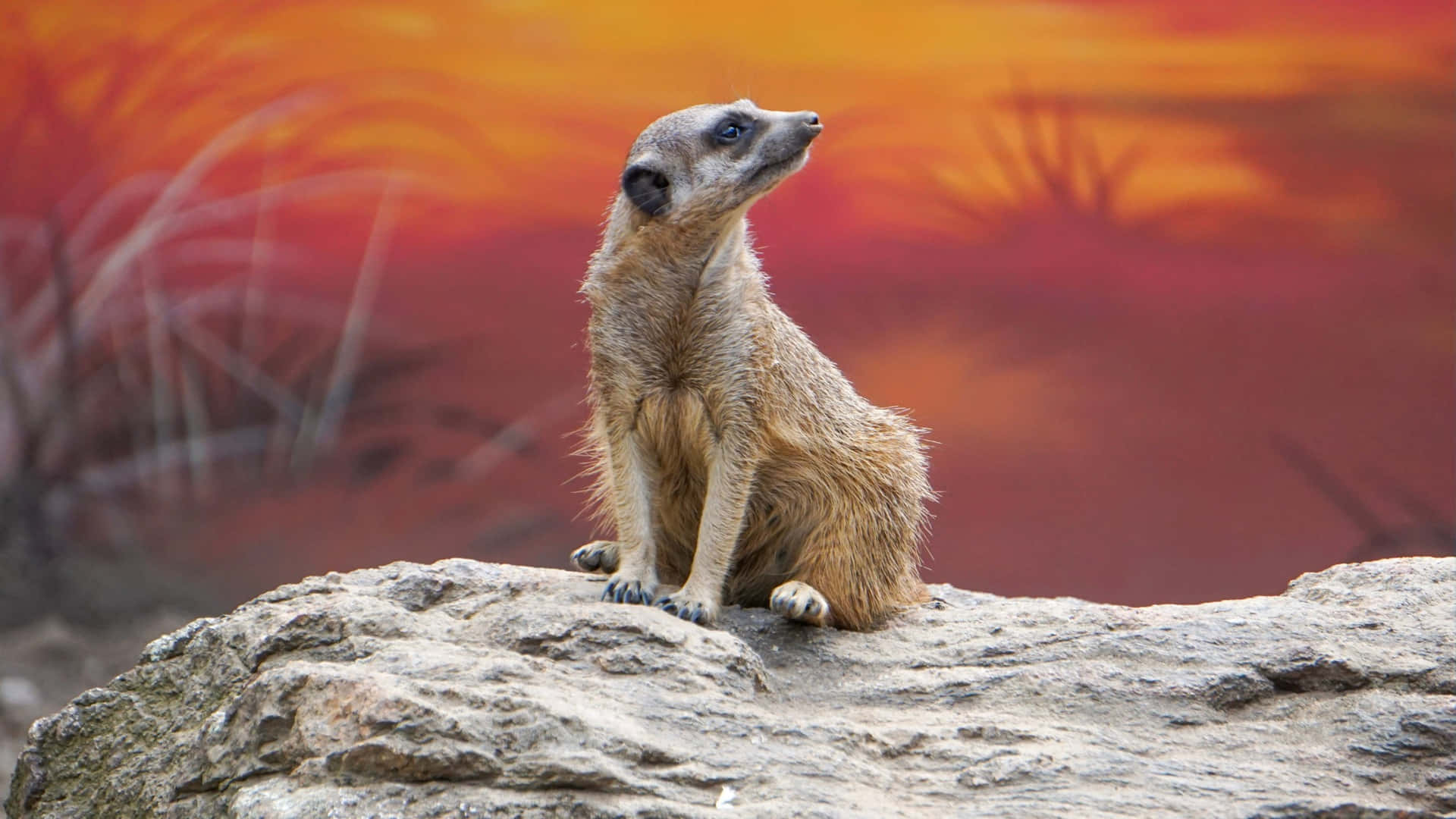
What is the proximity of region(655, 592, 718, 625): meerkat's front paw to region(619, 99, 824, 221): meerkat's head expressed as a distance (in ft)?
3.22

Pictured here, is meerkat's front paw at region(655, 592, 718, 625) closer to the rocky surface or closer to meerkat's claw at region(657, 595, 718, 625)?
meerkat's claw at region(657, 595, 718, 625)

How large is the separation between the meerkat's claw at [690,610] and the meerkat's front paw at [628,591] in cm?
5

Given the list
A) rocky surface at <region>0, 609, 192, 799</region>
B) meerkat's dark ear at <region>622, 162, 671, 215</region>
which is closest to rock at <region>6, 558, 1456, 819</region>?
meerkat's dark ear at <region>622, 162, 671, 215</region>

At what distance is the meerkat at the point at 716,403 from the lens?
3.41 meters

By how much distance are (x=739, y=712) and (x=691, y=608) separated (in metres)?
0.52

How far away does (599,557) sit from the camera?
388 cm

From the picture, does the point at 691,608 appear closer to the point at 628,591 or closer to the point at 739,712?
the point at 628,591

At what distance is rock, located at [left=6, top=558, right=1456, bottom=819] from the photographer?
2.57 metres

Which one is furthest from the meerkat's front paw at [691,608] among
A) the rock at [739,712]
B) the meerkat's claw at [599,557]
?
the meerkat's claw at [599,557]

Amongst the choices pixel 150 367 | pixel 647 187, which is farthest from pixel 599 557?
pixel 150 367

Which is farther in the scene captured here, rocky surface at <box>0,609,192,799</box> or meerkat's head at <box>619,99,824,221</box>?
rocky surface at <box>0,609,192,799</box>

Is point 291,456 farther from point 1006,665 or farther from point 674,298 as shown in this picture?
point 1006,665

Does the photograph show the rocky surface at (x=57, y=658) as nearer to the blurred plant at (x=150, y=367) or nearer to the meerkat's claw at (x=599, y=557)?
the blurred plant at (x=150, y=367)

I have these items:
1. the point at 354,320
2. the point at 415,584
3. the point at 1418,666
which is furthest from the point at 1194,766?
the point at 354,320
